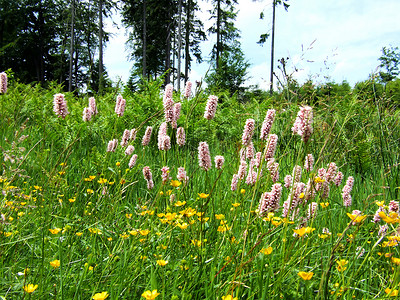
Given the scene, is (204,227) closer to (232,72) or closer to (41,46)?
(232,72)

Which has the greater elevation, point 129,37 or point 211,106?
point 129,37

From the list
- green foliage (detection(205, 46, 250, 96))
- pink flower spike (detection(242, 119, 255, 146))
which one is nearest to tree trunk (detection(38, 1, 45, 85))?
green foliage (detection(205, 46, 250, 96))

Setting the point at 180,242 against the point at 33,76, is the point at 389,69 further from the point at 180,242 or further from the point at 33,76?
the point at 180,242

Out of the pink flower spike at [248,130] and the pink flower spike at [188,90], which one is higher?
the pink flower spike at [188,90]

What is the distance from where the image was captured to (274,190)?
1332mm

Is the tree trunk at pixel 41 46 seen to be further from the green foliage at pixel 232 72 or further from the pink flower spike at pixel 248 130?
the pink flower spike at pixel 248 130

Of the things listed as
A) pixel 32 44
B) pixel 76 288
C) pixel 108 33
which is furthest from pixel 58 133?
pixel 32 44

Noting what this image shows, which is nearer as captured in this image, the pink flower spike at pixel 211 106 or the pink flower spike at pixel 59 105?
the pink flower spike at pixel 211 106

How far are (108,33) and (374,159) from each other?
909 inches

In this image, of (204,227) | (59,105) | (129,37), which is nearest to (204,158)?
(204,227)

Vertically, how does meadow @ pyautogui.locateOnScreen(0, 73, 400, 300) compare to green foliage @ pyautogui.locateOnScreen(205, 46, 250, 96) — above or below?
below

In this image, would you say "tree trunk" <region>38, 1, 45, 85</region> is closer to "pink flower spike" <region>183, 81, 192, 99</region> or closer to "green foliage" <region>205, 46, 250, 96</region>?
"green foliage" <region>205, 46, 250, 96</region>

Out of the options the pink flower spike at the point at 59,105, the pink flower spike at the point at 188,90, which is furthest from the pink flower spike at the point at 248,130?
the pink flower spike at the point at 59,105

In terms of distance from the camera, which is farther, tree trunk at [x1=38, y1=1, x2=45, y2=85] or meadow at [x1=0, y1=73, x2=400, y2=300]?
tree trunk at [x1=38, y1=1, x2=45, y2=85]
